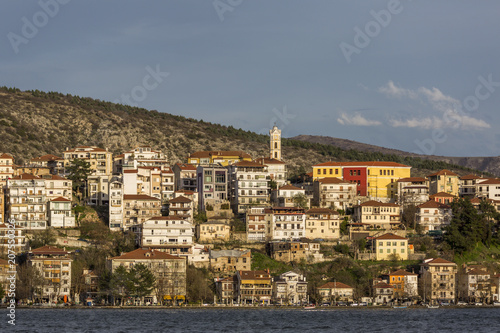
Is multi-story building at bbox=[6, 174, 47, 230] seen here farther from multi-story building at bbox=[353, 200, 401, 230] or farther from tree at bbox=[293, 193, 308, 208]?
multi-story building at bbox=[353, 200, 401, 230]

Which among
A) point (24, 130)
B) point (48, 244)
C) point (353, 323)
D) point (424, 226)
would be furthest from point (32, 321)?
point (24, 130)

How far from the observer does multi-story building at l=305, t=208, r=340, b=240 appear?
10900cm

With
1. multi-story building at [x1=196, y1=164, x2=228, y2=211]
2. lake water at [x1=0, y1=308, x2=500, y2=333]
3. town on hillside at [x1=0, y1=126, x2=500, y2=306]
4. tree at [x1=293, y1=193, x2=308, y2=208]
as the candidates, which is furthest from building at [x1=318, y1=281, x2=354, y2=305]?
multi-story building at [x1=196, y1=164, x2=228, y2=211]

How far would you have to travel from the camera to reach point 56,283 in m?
96.4

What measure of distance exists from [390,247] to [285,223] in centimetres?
1257

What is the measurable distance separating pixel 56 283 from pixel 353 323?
3184 centimetres

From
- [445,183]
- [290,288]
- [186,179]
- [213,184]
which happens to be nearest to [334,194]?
[213,184]

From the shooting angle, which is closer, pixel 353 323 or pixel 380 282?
pixel 353 323

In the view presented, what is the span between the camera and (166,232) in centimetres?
10281

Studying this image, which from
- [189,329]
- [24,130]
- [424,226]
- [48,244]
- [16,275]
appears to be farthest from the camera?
[24,130]

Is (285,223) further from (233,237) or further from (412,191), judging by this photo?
(412,191)

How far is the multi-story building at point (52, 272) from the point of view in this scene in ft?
313

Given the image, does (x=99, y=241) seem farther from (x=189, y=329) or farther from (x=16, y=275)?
(x=189, y=329)

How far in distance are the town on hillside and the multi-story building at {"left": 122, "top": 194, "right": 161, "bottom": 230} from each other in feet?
0.55
